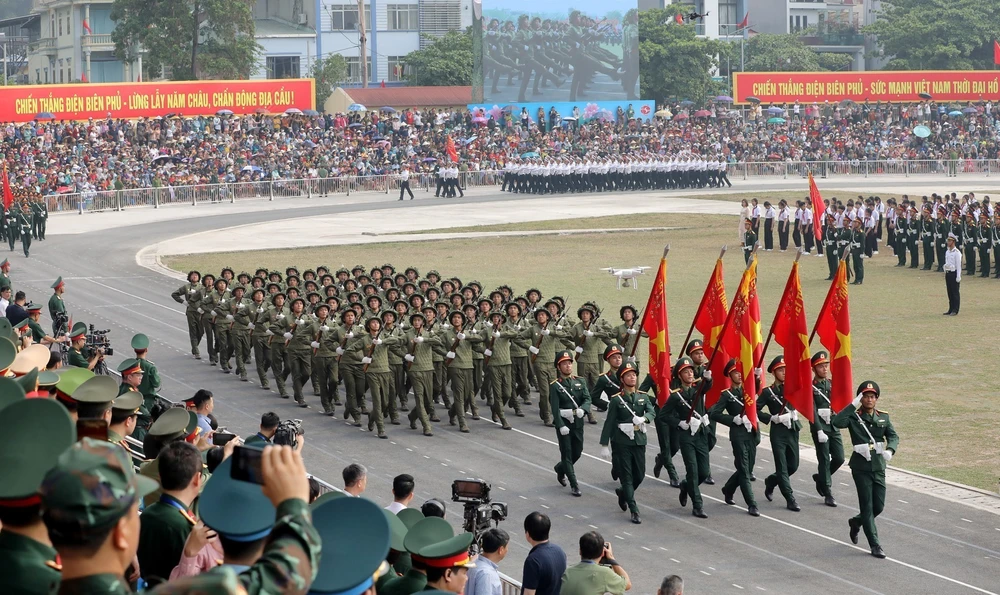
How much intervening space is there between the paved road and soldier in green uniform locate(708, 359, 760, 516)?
203mm

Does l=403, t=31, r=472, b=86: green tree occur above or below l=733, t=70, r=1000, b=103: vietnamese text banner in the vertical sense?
above

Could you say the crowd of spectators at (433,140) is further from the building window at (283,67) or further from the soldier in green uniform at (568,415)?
the soldier in green uniform at (568,415)

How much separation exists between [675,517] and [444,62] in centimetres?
6403

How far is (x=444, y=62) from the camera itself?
247 feet

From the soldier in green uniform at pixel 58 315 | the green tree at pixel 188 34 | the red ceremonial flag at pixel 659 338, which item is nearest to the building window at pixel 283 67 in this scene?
the green tree at pixel 188 34

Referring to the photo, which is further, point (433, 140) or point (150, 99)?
point (433, 140)

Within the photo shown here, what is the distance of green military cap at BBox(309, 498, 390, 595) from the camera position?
145 inches

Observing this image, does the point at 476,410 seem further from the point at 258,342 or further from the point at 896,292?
the point at 896,292

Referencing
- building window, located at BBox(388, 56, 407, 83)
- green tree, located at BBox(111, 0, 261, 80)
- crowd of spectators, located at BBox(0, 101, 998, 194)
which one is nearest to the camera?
crowd of spectators, located at BBox(0, 101, 998, 194)

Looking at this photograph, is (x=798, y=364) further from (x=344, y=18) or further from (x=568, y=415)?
(x=344, y=18)

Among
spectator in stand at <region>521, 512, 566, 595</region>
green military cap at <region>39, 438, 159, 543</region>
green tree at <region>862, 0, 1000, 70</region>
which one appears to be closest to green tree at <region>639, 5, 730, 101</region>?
green tree at <region>862, 0, 1000, 70</region>

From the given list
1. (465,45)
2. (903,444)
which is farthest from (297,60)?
(903,444)

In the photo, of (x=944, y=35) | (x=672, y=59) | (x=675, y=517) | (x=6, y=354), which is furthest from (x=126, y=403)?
(x=944, y=35)

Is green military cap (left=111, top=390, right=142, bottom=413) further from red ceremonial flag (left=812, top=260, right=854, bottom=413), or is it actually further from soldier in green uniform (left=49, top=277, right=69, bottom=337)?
soldier in green uniform (left=49, top=277, right=69, bottom=337)
